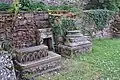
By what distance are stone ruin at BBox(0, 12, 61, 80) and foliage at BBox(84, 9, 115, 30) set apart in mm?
2135

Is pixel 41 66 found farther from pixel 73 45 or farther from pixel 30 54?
pixel 73 45

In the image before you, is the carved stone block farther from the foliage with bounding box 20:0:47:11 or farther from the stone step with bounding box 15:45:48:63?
the foliage with bounding box 20:0:47:11

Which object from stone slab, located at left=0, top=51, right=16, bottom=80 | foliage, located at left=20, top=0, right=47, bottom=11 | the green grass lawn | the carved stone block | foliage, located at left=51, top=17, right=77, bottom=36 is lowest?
the green grass lawn

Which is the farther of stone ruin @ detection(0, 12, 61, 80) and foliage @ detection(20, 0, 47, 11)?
foliage @ detection(20, 0, 47, 11)

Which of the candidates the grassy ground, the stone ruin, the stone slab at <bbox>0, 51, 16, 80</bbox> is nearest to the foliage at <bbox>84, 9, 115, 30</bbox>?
the grassy ground

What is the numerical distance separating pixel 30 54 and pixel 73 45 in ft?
5.37

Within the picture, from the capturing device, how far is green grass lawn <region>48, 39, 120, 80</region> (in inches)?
173

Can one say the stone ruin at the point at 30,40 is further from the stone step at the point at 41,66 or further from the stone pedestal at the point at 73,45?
the stone pedestal at the point at 73,45

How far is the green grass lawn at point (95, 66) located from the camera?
14.4 ft

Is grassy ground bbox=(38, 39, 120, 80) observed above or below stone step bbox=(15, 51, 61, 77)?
below

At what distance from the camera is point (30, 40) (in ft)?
18.6

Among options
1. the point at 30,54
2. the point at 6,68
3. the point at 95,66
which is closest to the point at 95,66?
the point at 95,66

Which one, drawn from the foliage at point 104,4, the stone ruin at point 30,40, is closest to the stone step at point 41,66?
the stone ruin at point 30,40

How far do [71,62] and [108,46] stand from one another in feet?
7.44
